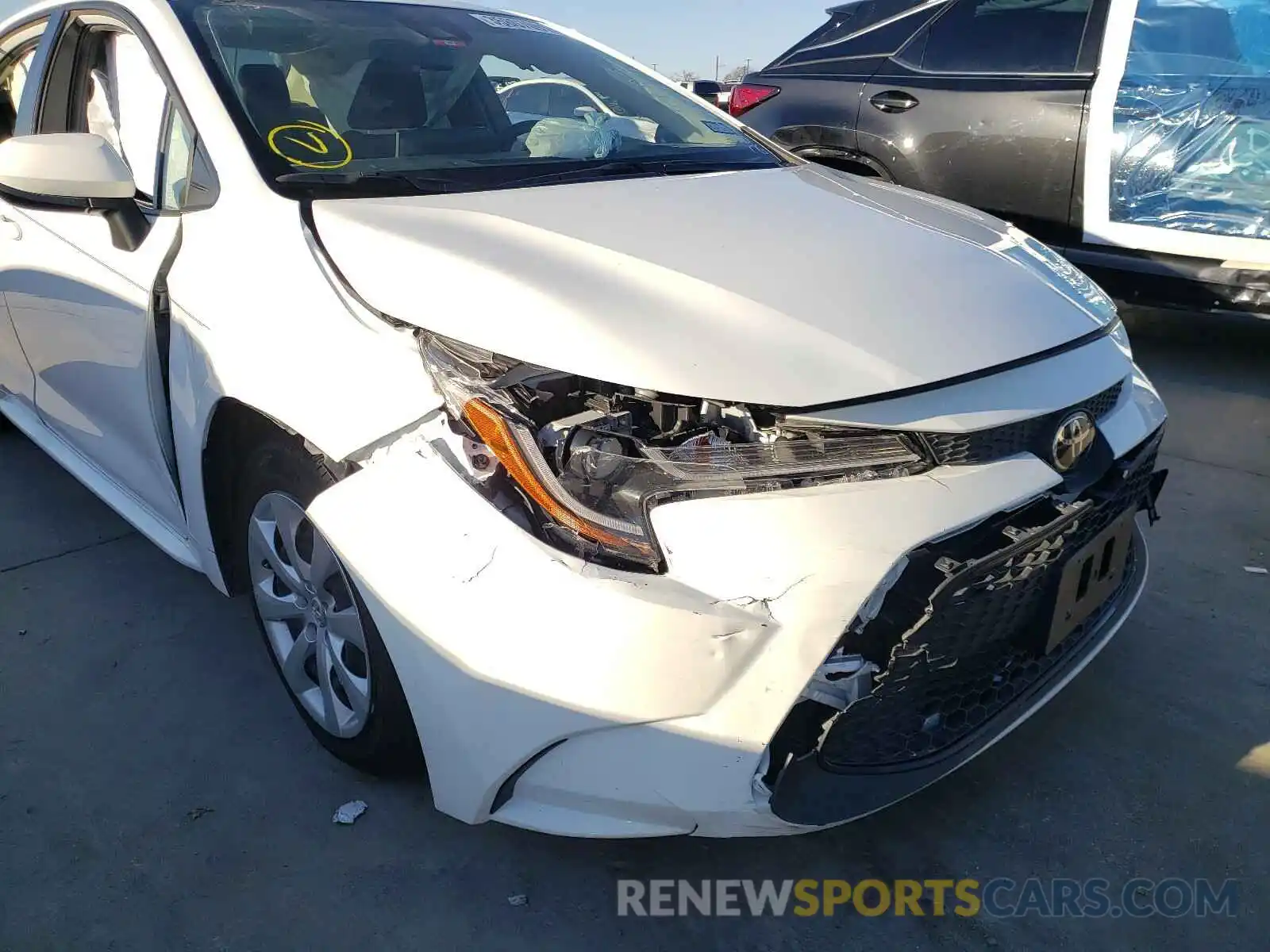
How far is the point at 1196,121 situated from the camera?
4.27m

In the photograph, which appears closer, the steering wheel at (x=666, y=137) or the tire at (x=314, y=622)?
the tire at (x=314, y=622)

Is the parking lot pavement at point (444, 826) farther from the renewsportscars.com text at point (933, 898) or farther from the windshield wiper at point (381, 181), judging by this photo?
the windshield wiper at point (381, 181)

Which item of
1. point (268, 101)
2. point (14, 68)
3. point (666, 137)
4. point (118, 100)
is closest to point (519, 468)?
point (268, 101)

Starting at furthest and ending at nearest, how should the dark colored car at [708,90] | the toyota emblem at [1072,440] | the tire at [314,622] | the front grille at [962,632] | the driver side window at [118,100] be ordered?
the dark colored car at [708,90]
the driver side window at [118,100]
the tire at [314,622]
the toyota emblem at [1072,440]
the front grille at [962,632]

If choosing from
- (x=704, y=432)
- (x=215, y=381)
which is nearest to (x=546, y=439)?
(x=704, y=432)

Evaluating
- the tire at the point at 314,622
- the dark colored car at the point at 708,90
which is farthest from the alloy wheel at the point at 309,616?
the dark colored car at the point at 708,90

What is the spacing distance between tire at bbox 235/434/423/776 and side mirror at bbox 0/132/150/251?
0.65 meters

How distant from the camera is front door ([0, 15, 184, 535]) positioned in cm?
224

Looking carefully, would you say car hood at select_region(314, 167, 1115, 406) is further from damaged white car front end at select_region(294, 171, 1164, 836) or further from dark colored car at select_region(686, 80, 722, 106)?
dark colored car at select_region(686, 80, 722, 106)

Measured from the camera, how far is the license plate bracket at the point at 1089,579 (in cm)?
176

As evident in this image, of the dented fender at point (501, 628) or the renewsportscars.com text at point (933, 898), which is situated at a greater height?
the dented fender at point (501, 628)

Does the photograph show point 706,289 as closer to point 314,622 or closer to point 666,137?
point 314,622

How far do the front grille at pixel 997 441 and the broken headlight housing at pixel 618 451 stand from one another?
1.8 inches

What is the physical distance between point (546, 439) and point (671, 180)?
3.31 ft
